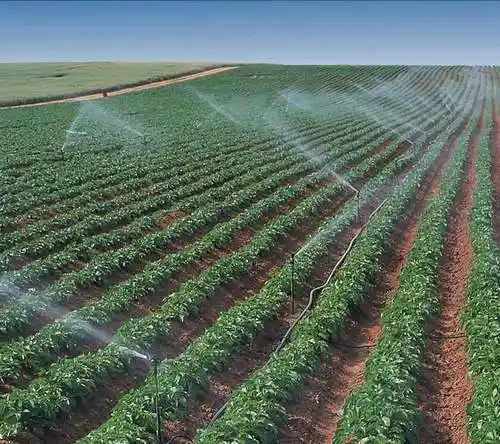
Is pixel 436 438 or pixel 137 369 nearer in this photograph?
pixel 436 438

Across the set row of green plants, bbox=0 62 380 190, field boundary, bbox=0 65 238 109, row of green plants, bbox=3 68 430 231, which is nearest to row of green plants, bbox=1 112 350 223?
row of green plants, bbox=3 68 430 231

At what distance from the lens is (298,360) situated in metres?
10.1

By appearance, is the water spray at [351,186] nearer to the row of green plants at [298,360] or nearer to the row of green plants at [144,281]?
the row of green plants at [144,281]

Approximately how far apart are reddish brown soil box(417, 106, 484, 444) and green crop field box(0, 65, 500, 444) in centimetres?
4

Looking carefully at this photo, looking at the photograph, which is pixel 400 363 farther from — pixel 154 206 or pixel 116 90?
pixel 116 90

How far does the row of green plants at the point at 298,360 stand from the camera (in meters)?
8.08

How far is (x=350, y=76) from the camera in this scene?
101688 mm

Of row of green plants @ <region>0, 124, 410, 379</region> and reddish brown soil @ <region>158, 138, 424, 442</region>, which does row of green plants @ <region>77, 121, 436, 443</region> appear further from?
row of green plants @ <region>0, 124, 410, 379</region>

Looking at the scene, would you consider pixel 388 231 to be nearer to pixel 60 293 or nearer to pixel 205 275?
pixel 205 275

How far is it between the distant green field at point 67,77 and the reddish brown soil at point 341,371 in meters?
66.2

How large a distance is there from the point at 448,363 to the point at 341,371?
6.10ft

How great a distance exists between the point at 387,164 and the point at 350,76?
7402 centimetres

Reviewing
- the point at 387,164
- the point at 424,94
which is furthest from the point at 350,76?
the point at 387,164

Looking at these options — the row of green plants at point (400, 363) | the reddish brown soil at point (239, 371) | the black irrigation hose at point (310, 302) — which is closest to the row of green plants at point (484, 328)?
the row of green plants at point (400, 363)
